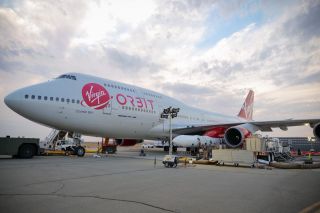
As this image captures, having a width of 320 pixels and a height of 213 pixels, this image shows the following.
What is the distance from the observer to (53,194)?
4.88 meters

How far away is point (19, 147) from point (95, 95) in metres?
5.26

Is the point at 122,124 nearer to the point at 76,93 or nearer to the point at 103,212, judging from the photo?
the point at 76,93

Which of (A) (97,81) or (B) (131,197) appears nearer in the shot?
(B) (131,197)

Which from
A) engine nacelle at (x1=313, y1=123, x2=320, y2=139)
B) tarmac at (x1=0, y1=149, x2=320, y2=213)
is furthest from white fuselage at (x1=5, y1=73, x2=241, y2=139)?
engine nacelle at (x1=313, y1=123, x2=320, y2=139)

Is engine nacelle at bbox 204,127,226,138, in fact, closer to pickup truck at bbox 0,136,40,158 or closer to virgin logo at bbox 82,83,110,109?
virgin logo at bbox 82,83,110,109

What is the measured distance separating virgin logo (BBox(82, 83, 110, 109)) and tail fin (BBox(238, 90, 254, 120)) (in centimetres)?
2730

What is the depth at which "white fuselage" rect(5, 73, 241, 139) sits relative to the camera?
524 inches

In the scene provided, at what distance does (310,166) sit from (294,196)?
26.0 feet

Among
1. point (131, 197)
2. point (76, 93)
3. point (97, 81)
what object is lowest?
point (131, 197)

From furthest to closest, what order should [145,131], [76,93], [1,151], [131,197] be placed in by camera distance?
1. [145,131]
2. [76,93]
3. [1,151]
4. [131,197]

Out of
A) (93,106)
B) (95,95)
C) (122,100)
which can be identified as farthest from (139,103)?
Answer: (93,106)

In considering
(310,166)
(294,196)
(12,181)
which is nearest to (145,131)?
(310,166)

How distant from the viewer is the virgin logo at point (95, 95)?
49.6ft

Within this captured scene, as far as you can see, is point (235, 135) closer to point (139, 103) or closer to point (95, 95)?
point (139, 103)
